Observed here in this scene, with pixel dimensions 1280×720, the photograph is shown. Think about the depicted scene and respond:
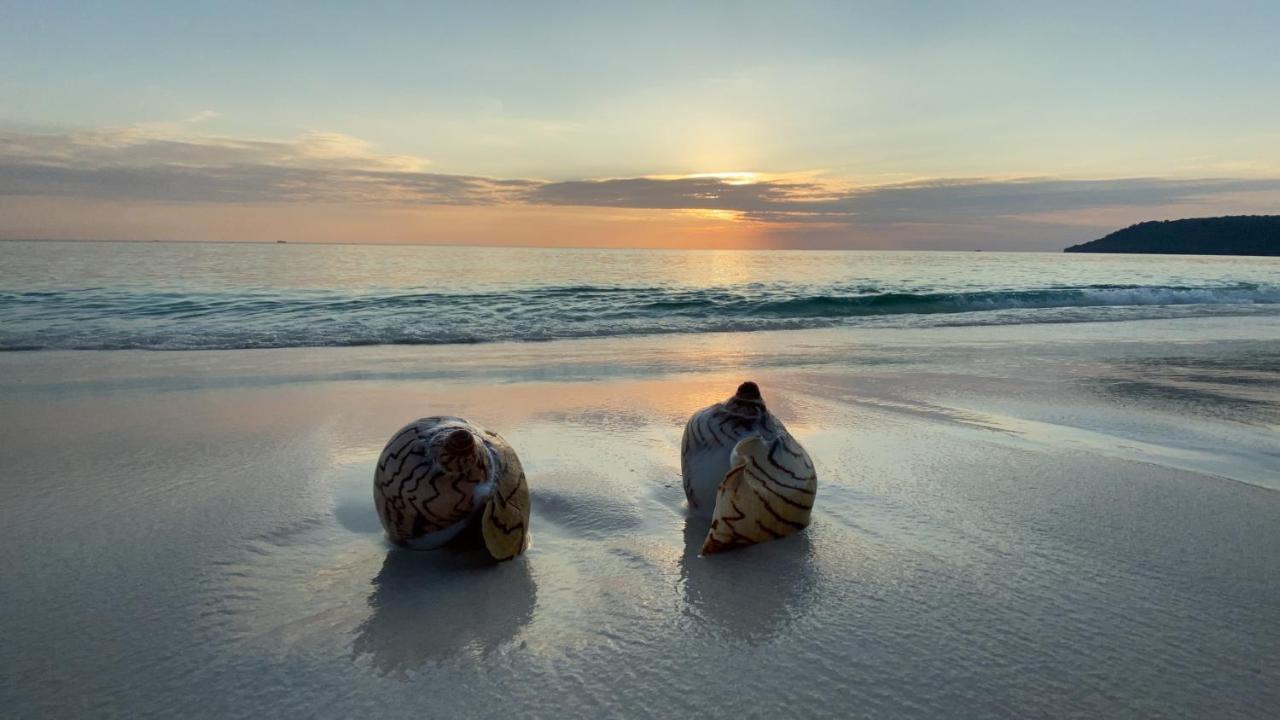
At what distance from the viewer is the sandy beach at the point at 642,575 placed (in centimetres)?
205

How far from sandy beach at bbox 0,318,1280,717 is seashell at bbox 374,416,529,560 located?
0.11m

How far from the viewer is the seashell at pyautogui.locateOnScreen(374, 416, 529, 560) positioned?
9.18 ft

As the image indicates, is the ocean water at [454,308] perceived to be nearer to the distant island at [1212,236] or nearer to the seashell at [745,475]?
the seashell at [745,475]

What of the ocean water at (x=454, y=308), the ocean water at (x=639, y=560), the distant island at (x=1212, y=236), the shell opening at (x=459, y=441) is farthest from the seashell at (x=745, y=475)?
the distant island at (x=1212, y=236)

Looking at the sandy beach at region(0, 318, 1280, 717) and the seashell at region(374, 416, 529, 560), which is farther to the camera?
the seashell at region(374, 416, 529, 560)

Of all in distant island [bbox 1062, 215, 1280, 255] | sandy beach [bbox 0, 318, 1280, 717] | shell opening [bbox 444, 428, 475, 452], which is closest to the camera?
sandy beach [bbox 0, 318, 1280, 717]

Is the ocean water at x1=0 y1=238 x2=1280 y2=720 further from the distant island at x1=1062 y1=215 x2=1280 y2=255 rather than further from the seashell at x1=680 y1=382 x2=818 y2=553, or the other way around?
the distant island at x1=1062 y1=215 x2=1280 y2=255

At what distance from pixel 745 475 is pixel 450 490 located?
1.12 m

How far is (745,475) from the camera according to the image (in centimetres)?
301

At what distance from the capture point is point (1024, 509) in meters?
3.52

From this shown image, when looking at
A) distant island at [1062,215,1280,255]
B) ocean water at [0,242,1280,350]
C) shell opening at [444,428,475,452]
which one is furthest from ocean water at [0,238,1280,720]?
distant island at [1062,215,1280,255]

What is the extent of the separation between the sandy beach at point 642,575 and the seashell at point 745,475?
0.10 meters

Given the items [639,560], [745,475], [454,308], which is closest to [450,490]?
[639,560]

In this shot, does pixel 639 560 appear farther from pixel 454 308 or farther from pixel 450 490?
pixel 454 308
